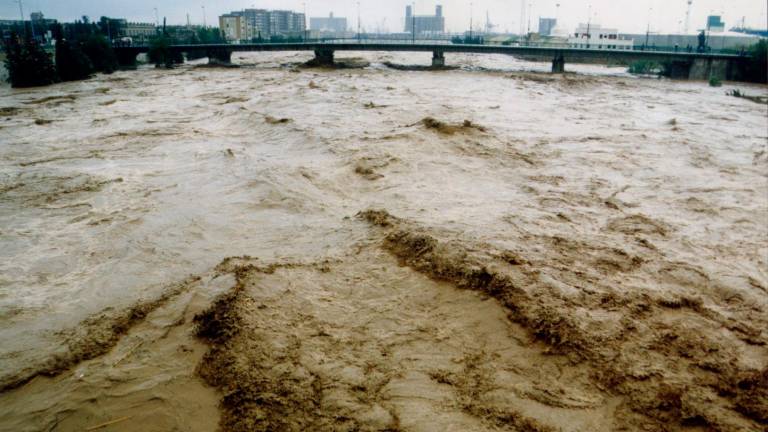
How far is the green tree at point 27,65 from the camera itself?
38.2 meters

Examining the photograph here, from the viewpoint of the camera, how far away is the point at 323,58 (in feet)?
207

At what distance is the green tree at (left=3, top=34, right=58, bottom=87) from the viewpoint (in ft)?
125

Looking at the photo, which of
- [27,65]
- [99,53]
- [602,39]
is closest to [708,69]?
[602,39]

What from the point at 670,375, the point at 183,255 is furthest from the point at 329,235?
the point at 670,375

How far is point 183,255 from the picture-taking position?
8227mm

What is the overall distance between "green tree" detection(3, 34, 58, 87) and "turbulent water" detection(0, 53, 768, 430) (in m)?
21.4

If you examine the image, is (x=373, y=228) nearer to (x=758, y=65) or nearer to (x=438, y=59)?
(x=758, y=65)

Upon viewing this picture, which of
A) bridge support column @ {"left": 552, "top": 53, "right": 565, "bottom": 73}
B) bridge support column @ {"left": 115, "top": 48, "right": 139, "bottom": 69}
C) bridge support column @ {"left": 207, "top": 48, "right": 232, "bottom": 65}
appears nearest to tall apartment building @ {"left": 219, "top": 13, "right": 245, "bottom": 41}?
bridge support column @ {"left": 115, "top": 48, "right": 139, "bottom": 69}

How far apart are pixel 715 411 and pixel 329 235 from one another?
6008 mm

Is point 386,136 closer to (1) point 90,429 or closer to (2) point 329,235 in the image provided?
(2) point 329,235

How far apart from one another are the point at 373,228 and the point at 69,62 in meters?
46.8

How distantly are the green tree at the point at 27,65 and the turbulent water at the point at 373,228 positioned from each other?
21449 mm

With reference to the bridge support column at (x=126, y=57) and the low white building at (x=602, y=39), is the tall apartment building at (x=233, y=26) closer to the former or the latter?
the bridge support column at (x=126, y=57)

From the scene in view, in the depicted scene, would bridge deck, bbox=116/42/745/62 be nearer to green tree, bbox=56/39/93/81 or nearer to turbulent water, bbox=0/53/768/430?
green tree, bbox=56/39/93/81
